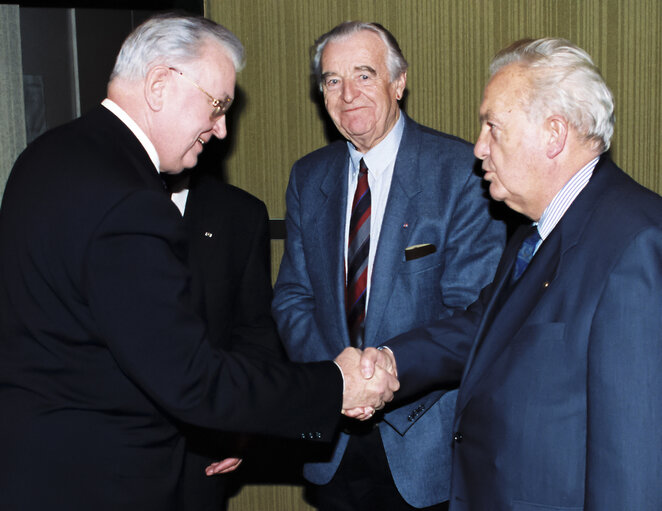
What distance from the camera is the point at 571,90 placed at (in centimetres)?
195

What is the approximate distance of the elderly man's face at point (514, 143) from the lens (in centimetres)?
203

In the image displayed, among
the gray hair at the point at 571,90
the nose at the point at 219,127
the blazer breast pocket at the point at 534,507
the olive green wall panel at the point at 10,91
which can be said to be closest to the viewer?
the blazer breast pocket at the point at 534,507

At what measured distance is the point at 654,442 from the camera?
1604 mm

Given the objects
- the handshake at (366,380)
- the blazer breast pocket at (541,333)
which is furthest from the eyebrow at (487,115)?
the handshake at (366,380)

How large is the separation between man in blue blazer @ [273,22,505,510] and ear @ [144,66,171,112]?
88cm

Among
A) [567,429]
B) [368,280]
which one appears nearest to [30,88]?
[368,280]

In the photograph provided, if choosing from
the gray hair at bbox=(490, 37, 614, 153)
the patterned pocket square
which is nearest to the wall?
the patterned pocket square

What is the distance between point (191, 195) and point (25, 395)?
124 cm

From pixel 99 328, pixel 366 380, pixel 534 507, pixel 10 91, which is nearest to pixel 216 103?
pixel 99 328

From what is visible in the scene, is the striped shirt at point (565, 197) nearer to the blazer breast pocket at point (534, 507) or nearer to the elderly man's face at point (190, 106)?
the blazer breast pocket at point (534, 507)

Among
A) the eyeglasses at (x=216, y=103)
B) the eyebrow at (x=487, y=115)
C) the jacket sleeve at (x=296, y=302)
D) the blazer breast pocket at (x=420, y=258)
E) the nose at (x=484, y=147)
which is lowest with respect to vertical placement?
the jacket sleeve at (x=296, y=302)

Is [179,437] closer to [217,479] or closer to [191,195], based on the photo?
[217,479]

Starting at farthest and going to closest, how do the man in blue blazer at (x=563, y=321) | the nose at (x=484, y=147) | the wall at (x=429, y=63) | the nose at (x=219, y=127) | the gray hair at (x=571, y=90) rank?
the wall at (x=429, y=63), the nose at (x=219, y=127), the nose at (x=484, y=147), the gray hair at (x=571, y=90), the man in blue blazer at (x=563, y=321)

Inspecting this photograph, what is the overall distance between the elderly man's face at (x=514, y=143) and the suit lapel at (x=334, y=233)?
774mm
